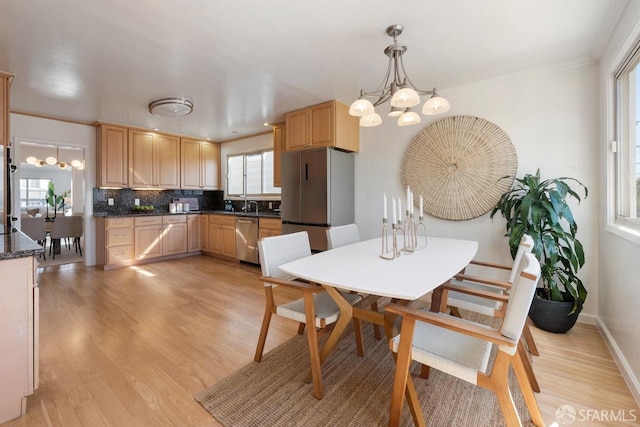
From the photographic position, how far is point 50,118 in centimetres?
434

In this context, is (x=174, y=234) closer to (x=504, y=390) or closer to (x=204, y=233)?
(x=204, y=233)

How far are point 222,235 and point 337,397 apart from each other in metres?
4.13

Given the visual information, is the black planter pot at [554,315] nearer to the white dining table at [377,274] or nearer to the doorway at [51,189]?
the white dining table at [377,274]

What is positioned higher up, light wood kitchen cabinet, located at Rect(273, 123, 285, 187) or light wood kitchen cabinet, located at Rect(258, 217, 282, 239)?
light wood kitchen cabinet, located at Rect(273, 123, 285, 187)

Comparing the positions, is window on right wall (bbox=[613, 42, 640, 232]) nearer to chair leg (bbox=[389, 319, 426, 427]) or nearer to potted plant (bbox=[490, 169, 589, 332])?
potted plant (bbox=[490, 169, 589, 332])

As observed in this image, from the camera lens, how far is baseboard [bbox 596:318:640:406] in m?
1.63

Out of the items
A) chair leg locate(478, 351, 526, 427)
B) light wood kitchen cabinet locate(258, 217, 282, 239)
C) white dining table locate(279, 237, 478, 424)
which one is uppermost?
light wood kitchen cabinet locate(258, 217, 282, 239)

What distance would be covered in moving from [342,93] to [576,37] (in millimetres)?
2046

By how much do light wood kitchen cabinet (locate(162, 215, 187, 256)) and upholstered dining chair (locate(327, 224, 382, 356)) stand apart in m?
3.87

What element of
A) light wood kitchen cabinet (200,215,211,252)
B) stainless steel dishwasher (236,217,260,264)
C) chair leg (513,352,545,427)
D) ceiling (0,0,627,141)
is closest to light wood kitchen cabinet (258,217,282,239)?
stainless steel dishwasher (236,217,260,264)

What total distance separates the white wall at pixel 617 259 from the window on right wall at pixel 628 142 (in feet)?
0.17

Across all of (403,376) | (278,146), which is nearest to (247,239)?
(278,146)

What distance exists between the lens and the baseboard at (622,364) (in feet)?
5.33

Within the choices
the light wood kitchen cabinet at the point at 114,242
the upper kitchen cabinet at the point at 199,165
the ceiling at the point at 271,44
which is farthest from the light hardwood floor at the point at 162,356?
the upper kitchen cabinet at the point at 199,165
